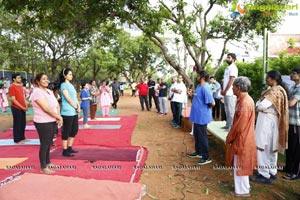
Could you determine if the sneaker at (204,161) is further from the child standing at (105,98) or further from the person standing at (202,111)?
the child standing at (105,98)

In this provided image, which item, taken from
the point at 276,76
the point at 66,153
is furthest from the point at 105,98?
the point at 276,76

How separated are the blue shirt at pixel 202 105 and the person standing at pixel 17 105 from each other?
3993 mm

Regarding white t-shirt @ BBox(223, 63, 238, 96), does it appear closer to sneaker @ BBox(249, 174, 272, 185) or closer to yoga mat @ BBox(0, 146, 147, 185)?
sneaker @ BBox(249, 174, 272, 185)

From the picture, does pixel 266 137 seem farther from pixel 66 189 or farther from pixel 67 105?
pixel 67 105

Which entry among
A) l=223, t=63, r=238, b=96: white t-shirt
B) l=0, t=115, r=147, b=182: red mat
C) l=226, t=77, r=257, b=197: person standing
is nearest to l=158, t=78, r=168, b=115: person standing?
l=0, t=115, r=147, b=182: red mat

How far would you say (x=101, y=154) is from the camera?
5.35m

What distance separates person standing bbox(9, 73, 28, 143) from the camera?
19.8ft

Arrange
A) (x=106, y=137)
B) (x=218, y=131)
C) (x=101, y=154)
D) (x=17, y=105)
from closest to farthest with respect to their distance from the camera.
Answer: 1. (x=101, y=154)
2. (x=218, y=131)
3. (x=17, y=105)
4. (x=106, y=137)

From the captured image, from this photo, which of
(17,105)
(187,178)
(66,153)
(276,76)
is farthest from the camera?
(17,105)

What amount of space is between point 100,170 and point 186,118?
13.6 ft

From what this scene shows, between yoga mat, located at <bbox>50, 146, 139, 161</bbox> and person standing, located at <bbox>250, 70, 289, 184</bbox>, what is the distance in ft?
7.61

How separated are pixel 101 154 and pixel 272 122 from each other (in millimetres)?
3258

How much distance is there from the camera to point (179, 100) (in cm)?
854

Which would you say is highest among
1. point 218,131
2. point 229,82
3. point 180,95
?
point 229,82
